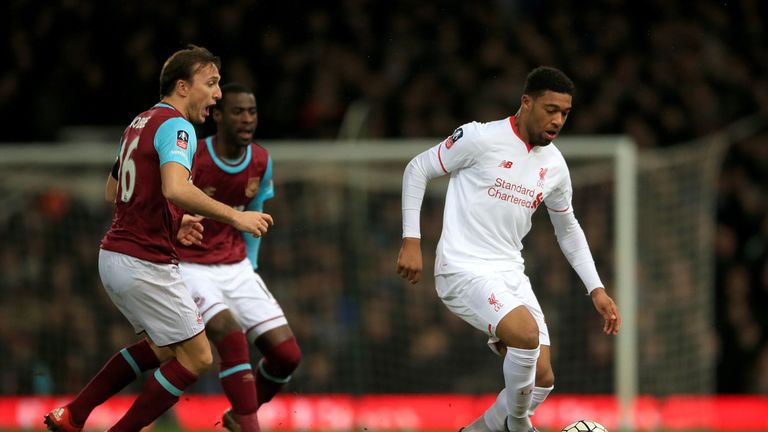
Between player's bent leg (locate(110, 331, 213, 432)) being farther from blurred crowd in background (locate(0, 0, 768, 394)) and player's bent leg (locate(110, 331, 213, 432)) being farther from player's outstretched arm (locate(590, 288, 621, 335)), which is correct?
blurred crowd in background (locate(0, 0, 768, 394))

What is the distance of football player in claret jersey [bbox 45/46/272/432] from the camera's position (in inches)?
242

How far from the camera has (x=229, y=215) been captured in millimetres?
5906

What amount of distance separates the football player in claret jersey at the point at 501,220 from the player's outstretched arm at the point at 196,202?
38.6 inches

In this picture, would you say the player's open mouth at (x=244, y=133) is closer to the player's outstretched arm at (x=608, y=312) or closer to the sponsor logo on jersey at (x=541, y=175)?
Answer: the sponsor logo on jersey at (x=541, y=175)

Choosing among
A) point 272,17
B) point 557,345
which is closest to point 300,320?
point 557,345

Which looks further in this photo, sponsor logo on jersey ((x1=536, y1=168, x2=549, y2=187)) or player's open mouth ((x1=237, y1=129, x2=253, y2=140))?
player's open mouth ((x1=237, y1=129, x2=253, y2=140))

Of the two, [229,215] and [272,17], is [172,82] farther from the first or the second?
[272,17]

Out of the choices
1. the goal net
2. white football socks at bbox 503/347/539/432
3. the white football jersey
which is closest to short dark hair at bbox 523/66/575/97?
the white football jersey

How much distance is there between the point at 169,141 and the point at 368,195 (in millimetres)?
6453

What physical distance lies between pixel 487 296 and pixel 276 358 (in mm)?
1613

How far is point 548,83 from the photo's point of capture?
659 cm

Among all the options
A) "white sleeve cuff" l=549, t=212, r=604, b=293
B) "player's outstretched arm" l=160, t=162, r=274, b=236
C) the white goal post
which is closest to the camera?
"player's outstretched arm" l=160, t=162, r=274, b=236

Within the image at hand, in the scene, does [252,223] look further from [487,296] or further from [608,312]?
[608,312]

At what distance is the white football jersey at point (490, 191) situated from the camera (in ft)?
22.0
